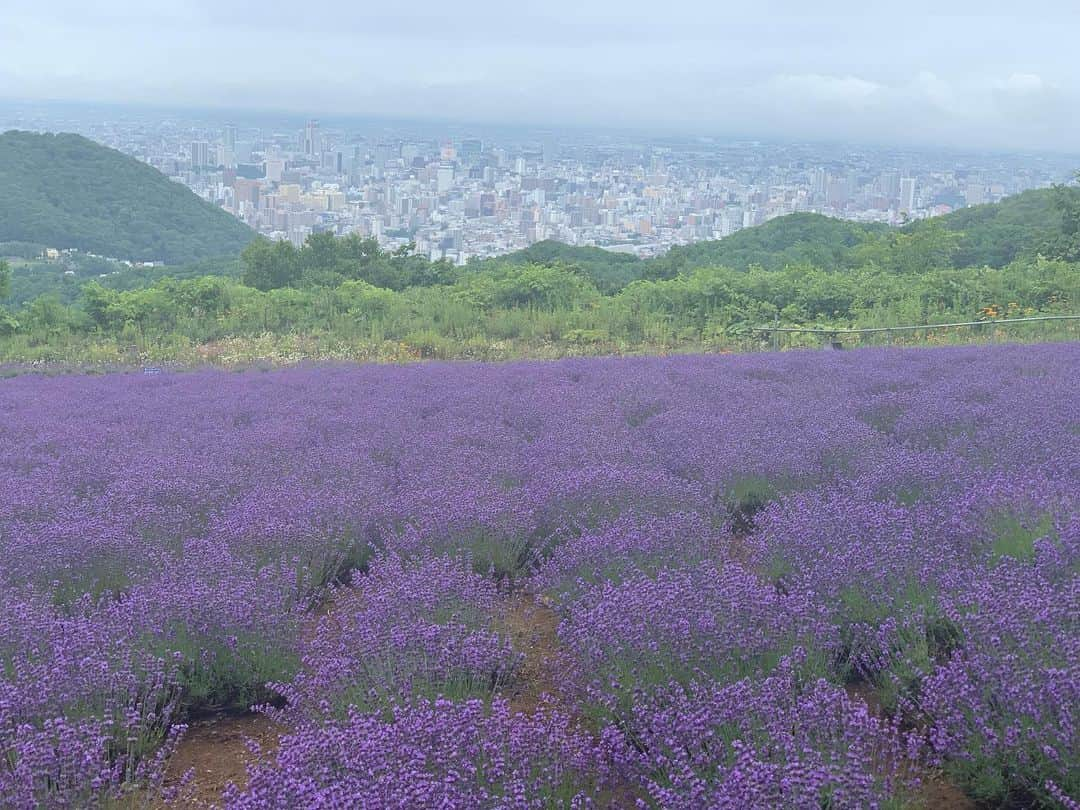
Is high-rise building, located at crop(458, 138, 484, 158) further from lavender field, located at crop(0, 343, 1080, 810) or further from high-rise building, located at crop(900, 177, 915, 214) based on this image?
lavender field, located at crop(0, 343, 1080, 810)

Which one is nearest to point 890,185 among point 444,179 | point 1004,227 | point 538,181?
point 538,181

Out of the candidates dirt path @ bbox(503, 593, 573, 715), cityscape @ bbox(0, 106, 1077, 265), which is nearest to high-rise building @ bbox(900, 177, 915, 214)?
cityscape @ bbox(0, 106, 1077, 265)

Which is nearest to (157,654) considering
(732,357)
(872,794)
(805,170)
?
(872,794)

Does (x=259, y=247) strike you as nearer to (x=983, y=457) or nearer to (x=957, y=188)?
(x=983, y=457)

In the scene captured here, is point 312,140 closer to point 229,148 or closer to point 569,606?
point 229,148

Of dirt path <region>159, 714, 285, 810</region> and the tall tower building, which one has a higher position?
the tall tower building

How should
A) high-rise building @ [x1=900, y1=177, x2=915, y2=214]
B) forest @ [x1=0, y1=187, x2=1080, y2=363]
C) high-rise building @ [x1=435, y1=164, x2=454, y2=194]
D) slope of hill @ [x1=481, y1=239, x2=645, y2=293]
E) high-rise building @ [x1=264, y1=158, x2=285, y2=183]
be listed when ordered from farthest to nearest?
1. high-rise building @ [x1=264, y1=158, x2=285, y2=183]
2. high-rise building @ [x1=435, y1=164, x2=454, y2=194]
3. high-rise building @ [x1=900, y1=177, x2=915, y2=214]
4. slope of hill @ [x1=481, y1=239, x2=645, y2=293]
5. forest @ [x1=0, y1=187, x2=1080, y2=363]
